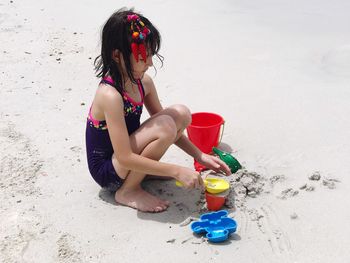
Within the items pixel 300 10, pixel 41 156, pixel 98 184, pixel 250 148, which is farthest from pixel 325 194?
pixel 300 10

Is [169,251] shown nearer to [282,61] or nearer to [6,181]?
[6,181]

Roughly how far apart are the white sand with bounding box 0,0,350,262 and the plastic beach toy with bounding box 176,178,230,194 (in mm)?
132

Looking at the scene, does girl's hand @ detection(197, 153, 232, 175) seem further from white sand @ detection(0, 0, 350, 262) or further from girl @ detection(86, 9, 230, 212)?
white sand @ detection(0, 0, 350, 262)

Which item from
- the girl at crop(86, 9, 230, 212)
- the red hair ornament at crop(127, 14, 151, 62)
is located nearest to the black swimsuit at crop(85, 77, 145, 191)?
the girl at crop(86, 9, 230, 212)

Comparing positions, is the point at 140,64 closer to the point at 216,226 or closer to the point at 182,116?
the point at 182,116

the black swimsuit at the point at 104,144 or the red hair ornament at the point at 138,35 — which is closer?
the red hair ornament at the point at 138,35

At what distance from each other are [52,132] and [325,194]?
173 centimetres

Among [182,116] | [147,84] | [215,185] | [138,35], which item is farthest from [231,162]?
[138,35]

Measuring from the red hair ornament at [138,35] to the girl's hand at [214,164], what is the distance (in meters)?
0.68

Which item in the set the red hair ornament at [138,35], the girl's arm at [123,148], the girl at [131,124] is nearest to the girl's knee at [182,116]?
the girl at [131,124]

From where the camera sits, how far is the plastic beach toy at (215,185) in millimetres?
2254

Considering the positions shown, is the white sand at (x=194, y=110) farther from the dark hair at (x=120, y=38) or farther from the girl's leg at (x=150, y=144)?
the dark hair at (x=120, y=38)

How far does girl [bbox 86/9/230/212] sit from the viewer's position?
82.4 inches

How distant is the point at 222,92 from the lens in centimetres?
348
